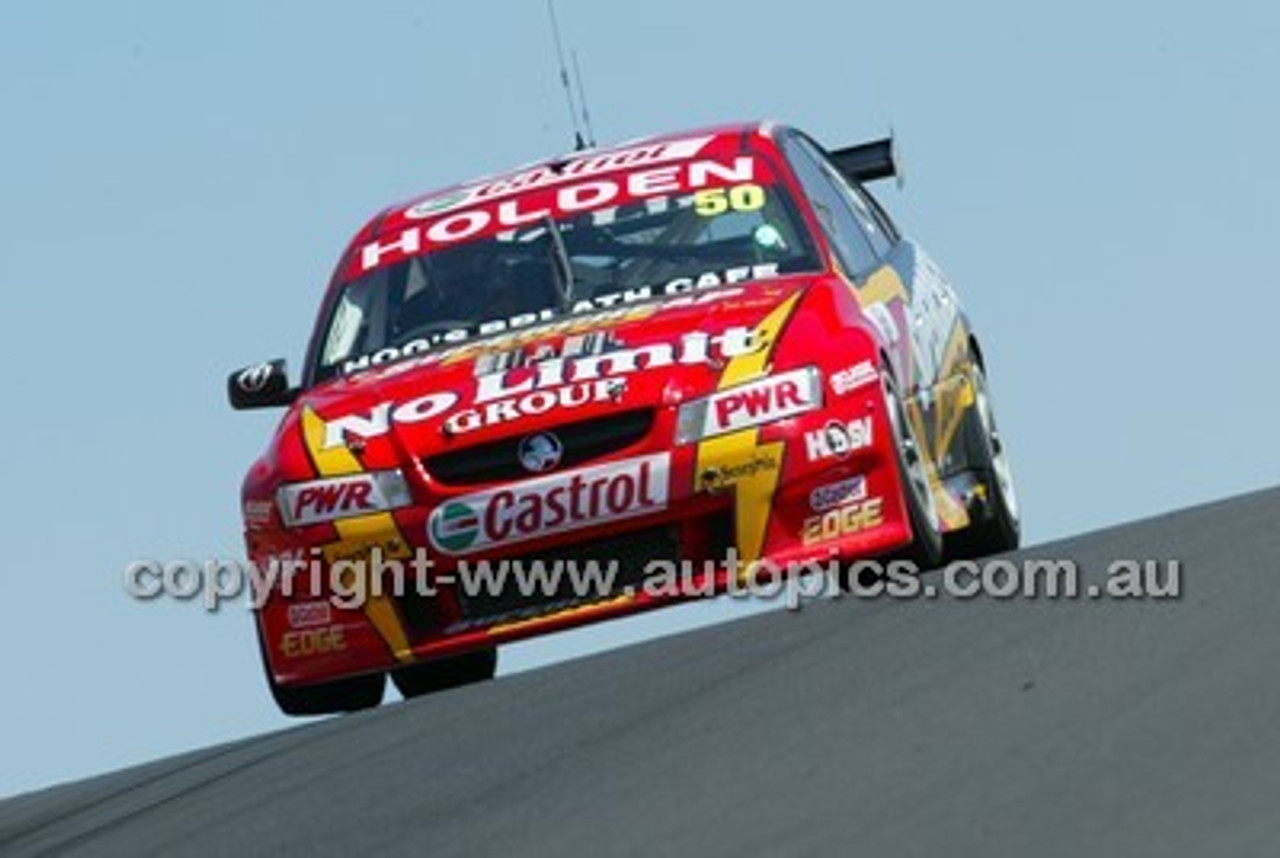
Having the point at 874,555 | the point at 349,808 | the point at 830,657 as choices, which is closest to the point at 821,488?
the point at 874,555

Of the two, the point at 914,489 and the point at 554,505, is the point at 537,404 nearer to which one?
the point at 554,505

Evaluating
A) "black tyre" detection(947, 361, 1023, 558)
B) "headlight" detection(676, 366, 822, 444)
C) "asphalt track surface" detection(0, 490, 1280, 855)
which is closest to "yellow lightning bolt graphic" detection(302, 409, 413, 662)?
"asphalt track surface" detection(0, 490, 1280, 855)

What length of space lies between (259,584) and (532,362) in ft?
3.00

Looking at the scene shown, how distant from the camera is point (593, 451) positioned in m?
10.1

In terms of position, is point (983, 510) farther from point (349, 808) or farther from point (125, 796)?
point (349, 808)

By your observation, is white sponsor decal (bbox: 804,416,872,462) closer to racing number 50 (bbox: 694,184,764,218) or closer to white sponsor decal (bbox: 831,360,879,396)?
white sponsor decal (bbox: 831,360,879,396)

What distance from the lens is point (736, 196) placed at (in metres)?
11.5

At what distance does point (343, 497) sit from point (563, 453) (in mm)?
573

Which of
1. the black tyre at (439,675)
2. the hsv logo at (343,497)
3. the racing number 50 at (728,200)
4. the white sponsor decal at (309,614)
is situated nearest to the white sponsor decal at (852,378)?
the hsv logo at (343,497)

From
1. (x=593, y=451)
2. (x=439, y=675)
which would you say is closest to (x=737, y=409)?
(x=593, y=451)

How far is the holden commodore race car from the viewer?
1004 centimetres

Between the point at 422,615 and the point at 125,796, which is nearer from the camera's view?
the point at 125,796

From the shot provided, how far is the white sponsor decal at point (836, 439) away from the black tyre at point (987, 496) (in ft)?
5.57

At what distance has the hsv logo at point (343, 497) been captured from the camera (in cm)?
1014
